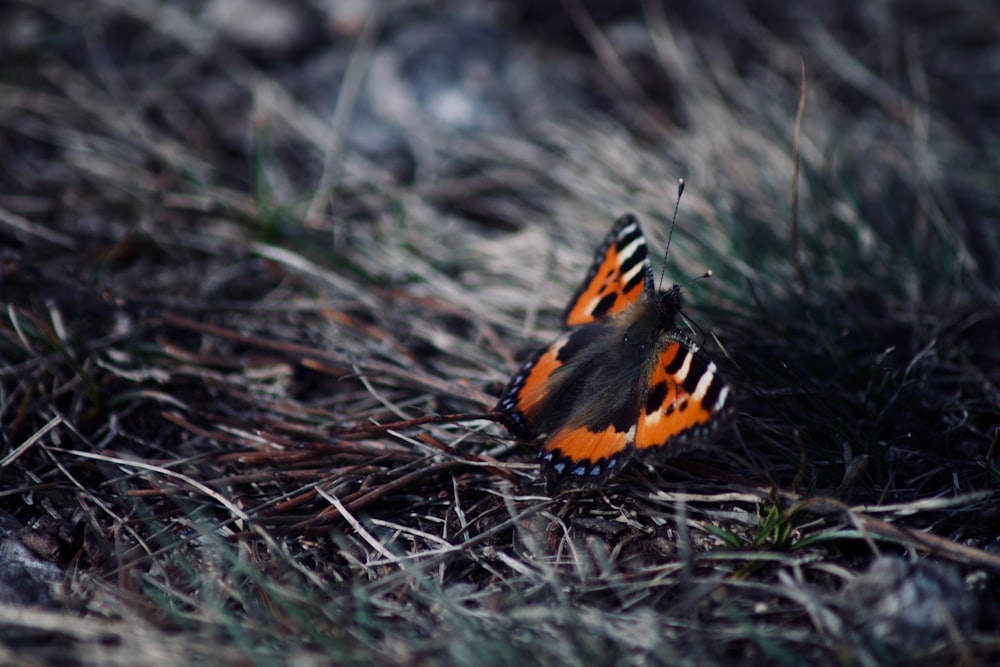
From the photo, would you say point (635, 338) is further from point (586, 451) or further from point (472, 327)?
point (472, 327)

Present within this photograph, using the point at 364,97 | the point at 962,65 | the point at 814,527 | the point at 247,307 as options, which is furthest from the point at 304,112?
the point at 962,65

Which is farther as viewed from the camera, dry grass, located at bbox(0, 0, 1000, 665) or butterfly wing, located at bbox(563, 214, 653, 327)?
butterfly wing, located at bbox(563, 214, 653, 327)

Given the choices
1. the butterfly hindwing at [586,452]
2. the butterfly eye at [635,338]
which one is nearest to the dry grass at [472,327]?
the butterfly hindwing at [586,452]

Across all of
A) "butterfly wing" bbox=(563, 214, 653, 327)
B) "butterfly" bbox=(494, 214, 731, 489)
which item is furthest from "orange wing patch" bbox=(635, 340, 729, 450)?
"butterfly wing" bbox=(563, 214, 653, 327)

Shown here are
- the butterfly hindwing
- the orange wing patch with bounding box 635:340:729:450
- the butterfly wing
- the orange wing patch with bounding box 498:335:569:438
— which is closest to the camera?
the orange wing patch with bounding box 635:340:729:450

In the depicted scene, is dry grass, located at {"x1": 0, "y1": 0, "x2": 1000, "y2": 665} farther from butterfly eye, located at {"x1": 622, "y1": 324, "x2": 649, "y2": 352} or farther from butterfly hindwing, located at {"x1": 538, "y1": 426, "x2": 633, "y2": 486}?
butterfly eye, located at {"x1": 622, "y1": 324, "x2": 649, "y2": 352}

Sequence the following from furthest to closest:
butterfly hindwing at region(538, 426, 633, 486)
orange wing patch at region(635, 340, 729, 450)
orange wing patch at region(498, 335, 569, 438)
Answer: orange wing patch at region(498, 335, 569, 438) → butterfly hindwing at region(538, 426, 633, 486) → orange wing patch at region(635, 340, 729, 450)
